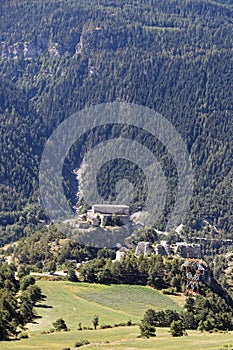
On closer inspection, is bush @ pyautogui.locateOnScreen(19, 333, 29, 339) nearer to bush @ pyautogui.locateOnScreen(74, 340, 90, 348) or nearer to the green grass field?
the green grass field

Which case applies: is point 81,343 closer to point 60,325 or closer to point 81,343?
→ point 81,343

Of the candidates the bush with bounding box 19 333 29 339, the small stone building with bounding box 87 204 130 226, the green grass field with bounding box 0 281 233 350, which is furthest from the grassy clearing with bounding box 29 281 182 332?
the small stone building with bounding box 87 204 130 226

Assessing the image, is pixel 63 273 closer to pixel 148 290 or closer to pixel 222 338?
pixel 148 290

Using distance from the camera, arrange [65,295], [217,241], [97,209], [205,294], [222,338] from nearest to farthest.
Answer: [222,338] < [65,295] < [205,294] < [97,209] < [217,241]

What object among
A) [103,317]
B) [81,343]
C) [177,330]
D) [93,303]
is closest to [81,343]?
[81,343]

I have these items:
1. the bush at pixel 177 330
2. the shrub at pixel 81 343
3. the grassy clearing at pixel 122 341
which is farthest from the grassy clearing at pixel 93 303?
the bush at pixel 177 330

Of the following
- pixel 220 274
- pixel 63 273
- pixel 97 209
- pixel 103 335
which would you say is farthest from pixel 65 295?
pixel 220 274
